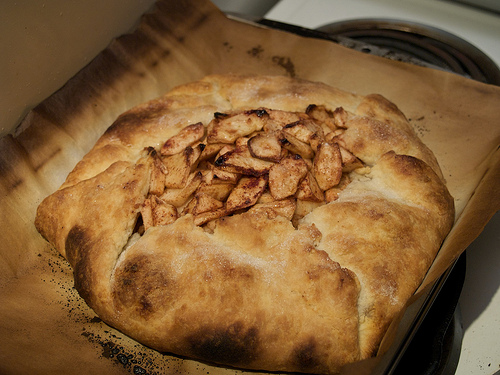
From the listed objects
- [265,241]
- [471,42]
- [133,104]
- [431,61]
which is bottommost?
[471,42]

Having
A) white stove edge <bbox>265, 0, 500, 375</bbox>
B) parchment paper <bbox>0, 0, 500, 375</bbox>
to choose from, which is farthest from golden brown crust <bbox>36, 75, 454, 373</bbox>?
white stove edge <bbox>265, 0, 500, 375</bbox>

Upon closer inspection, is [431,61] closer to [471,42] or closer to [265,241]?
[471,42]

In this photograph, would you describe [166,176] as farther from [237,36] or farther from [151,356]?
[237,36]

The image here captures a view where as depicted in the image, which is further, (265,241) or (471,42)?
(471,42)

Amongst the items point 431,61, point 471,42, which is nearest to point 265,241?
point 431,61

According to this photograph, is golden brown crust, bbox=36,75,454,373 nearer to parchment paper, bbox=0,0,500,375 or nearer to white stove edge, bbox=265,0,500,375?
parchment paper, bbox=0,0,500,375

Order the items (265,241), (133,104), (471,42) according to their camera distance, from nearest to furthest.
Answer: (265,241) < (133,104) < (471,42)

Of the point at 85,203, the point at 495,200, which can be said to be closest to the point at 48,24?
the point at 85,203
